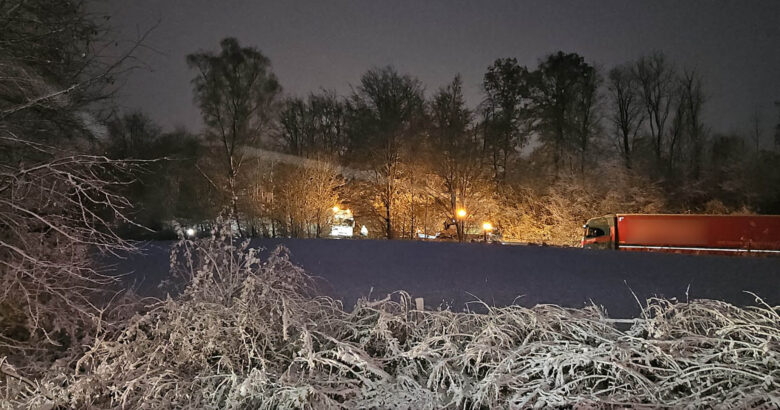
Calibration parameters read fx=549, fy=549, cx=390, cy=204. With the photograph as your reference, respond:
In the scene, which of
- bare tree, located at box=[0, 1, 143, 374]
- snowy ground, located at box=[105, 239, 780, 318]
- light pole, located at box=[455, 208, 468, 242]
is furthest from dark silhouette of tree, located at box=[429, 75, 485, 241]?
bare tree, located at box=[0, 1, 143, 374]

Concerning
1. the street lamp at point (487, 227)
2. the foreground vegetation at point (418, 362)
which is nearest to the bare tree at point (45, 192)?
the foreground vegetation at point (418, 362)

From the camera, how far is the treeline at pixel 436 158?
84.7 ft

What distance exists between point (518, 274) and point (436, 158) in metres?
16.6

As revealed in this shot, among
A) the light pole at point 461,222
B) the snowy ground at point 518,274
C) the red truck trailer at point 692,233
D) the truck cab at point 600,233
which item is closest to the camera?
the snowy ground at point 518,274

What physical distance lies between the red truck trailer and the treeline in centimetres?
471

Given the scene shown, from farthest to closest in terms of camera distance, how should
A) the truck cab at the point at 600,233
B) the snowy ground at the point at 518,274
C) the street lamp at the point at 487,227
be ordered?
the street lamp at the point at 487,227 → the truck cab at the point at 600,233 → the snowy ground at the point at 518,274

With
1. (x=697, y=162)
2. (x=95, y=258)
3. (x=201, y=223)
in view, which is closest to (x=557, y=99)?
(x=697, y=162)

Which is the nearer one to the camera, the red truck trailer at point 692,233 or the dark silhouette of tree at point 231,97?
the red truck trailer at point 692,233

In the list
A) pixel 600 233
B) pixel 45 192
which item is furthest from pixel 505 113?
pixel 45 192

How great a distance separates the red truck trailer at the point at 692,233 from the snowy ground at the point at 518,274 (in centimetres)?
507

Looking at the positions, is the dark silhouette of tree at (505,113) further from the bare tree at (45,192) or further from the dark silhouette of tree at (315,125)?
the bare tree at (45,192)

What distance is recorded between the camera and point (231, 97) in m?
26.8

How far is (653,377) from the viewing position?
11.8 feet

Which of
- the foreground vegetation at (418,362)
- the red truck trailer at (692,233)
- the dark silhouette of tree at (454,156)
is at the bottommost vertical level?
the foreground vegetation at (418,362)
